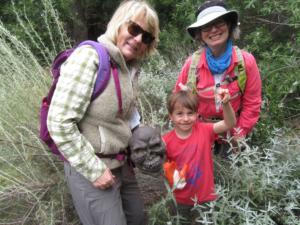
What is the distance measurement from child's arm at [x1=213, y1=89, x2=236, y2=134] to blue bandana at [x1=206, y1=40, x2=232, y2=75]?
1.53 ft

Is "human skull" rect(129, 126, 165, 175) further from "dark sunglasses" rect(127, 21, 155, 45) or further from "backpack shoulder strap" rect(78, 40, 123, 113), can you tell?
"dark sunglasses" rect(127, 21, 155, 45)

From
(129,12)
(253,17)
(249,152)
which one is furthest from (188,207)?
(253,17)

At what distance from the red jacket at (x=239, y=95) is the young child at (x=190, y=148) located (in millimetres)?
339

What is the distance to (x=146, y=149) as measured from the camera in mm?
2229

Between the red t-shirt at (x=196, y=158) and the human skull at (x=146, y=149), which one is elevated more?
the human skull at (x=146, y=149)

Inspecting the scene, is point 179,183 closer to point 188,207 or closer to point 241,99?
point 188,207

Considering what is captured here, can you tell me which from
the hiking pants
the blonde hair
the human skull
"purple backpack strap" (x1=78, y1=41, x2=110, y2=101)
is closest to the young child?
the human skull

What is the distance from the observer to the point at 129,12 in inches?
87.4

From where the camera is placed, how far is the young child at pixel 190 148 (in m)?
2.43

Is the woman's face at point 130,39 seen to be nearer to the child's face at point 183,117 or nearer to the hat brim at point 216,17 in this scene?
the child's face at point 183,117

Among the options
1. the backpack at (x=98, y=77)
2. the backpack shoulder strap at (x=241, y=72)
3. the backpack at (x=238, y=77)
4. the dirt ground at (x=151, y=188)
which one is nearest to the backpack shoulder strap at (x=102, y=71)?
the backpack at (x=98, y=77)

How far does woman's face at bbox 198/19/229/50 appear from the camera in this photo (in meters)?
2.80

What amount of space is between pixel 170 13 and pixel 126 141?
5.35 m

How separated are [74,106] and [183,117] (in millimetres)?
755
